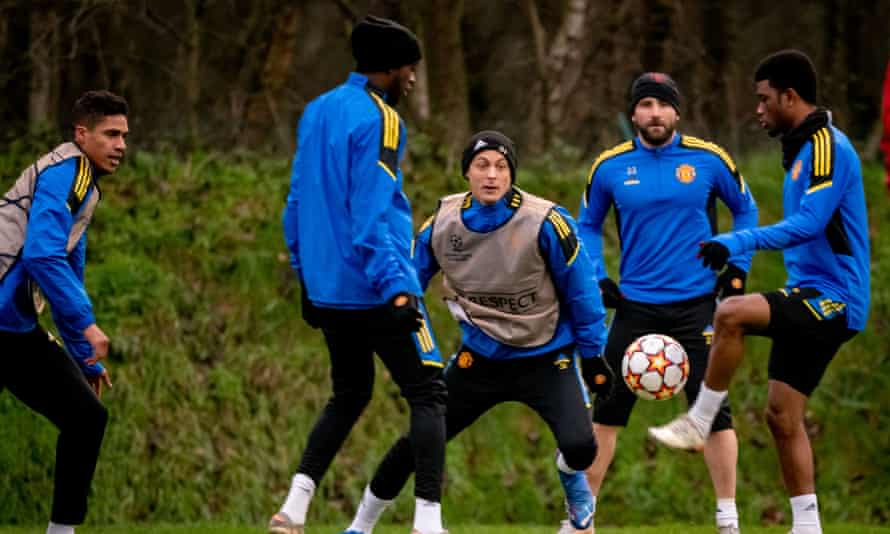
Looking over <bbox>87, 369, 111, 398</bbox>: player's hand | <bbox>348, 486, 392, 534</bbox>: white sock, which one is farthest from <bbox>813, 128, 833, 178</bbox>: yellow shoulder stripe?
<bbox>87, 369, 111, 398</bbox>: player's hand

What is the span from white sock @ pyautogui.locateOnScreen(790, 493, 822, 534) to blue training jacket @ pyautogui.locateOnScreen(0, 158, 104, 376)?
386 centimetres

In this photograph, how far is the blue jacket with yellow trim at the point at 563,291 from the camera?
23.0 ft

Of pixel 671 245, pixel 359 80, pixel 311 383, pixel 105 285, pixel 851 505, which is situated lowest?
pixel 851 505

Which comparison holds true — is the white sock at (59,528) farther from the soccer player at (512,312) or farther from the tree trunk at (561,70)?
the tree trunk at (561,70)

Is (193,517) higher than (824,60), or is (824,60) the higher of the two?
(824,60)

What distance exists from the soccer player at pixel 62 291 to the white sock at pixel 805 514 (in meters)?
3.70

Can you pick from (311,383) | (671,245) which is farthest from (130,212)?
(671,245)

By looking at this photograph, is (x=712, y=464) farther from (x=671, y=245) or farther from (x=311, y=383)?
(x=311, y=383)

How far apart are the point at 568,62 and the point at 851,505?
19.9 feet

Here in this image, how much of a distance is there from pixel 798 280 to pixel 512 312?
1595 millimetres

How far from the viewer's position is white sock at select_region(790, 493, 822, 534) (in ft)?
25.0

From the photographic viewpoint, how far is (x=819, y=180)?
7246 millimetres

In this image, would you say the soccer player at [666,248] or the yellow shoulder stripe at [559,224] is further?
the soccer player at [666,248]

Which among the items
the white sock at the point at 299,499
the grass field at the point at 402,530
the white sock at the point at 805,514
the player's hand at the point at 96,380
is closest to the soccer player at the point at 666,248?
the white sock at the point at 805,514
